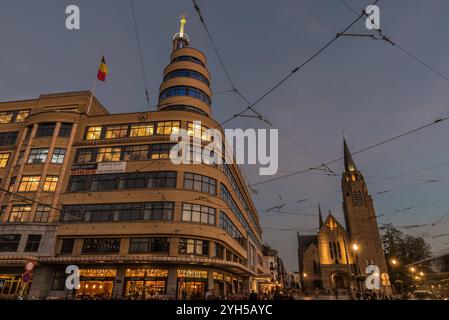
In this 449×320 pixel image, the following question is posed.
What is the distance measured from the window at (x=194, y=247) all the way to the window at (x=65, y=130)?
20.4 m

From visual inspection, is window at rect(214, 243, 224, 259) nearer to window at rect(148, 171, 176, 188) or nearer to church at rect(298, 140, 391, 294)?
window at rect(148, 171, 176, 188)

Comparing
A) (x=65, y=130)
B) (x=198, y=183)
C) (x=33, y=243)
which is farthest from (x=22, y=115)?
(x=198, y=183)

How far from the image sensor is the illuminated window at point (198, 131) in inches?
1290

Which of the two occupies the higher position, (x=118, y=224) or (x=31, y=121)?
(x=31, y=121)

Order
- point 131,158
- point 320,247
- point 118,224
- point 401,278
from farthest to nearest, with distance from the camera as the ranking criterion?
point 320,247 → point 401,278 → point 131,158 → point 118,224

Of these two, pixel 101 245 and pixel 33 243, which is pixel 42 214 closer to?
pixel 33 243

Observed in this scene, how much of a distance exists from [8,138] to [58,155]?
993cm

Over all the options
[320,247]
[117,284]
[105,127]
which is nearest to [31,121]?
[105,127]

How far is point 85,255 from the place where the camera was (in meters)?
27.3

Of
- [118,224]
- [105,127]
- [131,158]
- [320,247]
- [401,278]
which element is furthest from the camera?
[320,247]

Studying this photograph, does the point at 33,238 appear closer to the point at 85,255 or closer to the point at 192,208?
the point at 85,255

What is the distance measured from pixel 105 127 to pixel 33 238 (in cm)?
1470

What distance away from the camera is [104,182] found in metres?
30.8

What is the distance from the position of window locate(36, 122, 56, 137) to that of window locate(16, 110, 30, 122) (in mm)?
4997
